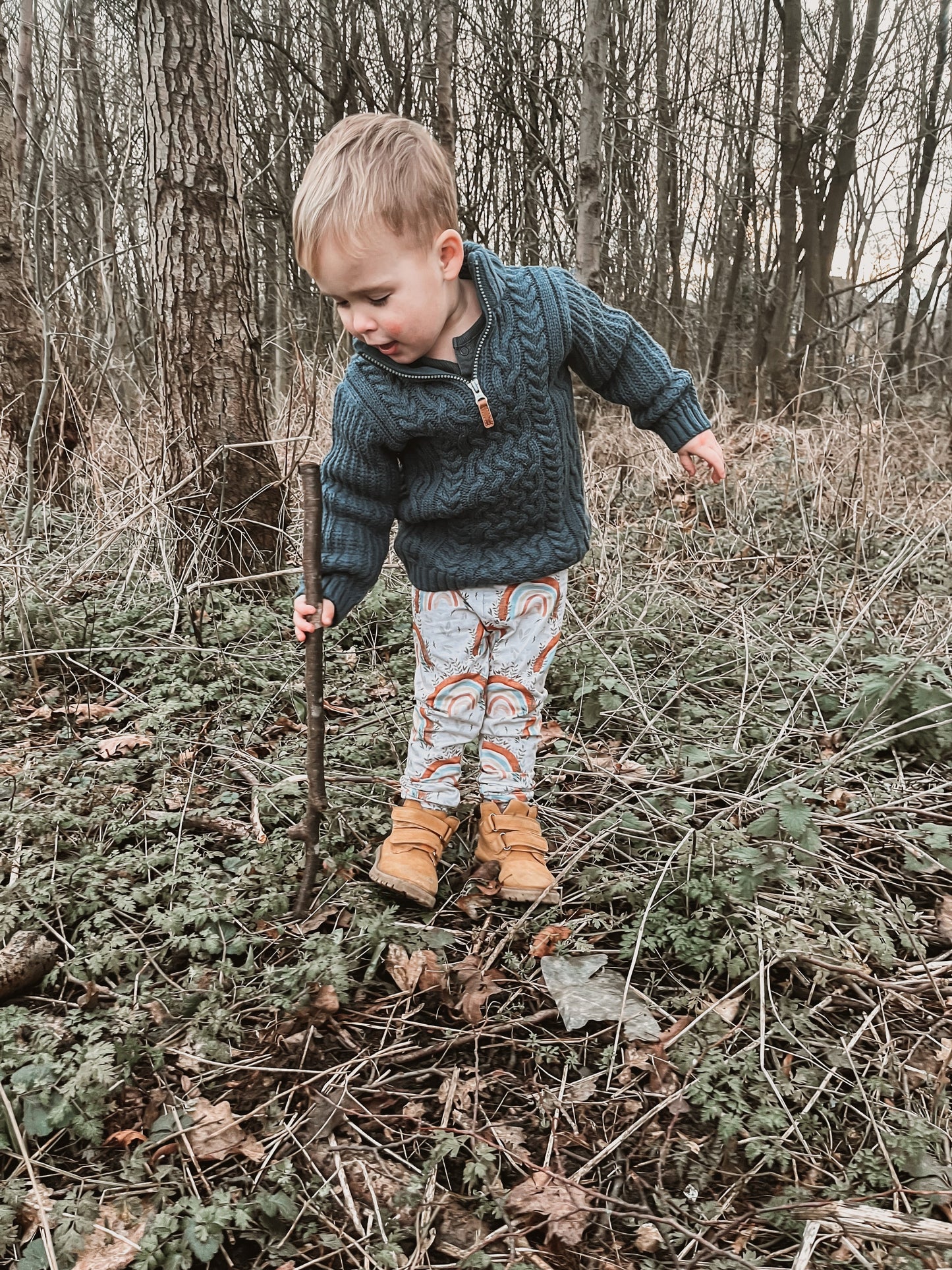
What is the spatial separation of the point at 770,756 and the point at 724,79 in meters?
8.19

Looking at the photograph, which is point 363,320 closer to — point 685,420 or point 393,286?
point 393,286

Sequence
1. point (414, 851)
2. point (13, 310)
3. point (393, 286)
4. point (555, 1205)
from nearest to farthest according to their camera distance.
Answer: point (555, 1205) → point (393, 286) → point (414, 851) → point (13, 310)

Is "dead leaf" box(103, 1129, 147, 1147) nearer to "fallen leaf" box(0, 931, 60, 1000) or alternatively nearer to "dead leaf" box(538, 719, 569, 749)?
"fallen leaf" box(0, 931, 60, 1000)

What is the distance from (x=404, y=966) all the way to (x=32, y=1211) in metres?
0.77

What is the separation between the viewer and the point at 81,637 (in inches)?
127

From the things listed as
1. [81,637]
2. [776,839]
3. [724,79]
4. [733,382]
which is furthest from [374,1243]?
[733,382]

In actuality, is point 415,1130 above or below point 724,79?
below

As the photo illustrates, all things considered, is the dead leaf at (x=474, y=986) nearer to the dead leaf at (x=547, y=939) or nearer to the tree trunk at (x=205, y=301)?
the dead leaf at (x=547, y=939)

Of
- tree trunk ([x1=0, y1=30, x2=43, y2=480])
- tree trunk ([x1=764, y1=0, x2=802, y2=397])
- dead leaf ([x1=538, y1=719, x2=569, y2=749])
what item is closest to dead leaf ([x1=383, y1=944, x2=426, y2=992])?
dead leaf ([x1=538, y1=719, x2=569, y2=749])

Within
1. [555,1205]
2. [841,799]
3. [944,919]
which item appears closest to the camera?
[555,1205]

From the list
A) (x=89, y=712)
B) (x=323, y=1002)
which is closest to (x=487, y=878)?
(x=323, y=1002)

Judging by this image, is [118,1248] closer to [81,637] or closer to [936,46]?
[81,637]

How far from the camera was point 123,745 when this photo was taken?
8.92 feet

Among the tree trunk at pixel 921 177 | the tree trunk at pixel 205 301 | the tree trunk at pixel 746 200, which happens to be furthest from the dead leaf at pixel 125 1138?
the tree trunk at pixel 746 200
